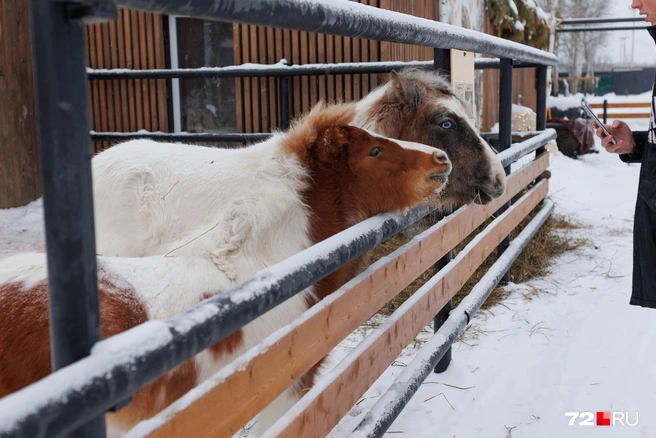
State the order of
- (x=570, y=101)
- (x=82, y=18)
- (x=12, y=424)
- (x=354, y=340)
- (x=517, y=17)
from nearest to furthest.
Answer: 1. (x=12, y=424)
2. (x=82, y=18)
3. (x=354, y=340)
4. (x=517, y=17)
5. (x=570, y=101)

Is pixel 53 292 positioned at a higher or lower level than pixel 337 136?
lower

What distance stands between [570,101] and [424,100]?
619 inches

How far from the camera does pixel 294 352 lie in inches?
70.8

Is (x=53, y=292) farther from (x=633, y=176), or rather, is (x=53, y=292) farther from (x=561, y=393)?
(x=633, y=176)

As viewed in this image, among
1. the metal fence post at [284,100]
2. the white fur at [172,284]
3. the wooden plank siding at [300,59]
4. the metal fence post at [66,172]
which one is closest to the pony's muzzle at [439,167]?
the white fur at [172,284]

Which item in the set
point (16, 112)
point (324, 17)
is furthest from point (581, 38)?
point (324, 17)

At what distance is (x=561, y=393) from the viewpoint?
3516mm

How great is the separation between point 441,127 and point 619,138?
90cm

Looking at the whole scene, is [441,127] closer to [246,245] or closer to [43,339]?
[246,245]

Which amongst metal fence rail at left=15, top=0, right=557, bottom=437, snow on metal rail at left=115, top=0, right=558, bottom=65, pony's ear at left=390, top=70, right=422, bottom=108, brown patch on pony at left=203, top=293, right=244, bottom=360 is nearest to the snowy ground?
brown patch on pony at left=203, top=293, right=244, bottom=360

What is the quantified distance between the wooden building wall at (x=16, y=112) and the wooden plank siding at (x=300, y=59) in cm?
250

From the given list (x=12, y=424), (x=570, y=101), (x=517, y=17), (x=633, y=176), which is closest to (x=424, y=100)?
(x=12, y=424)

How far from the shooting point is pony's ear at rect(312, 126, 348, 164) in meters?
2.58

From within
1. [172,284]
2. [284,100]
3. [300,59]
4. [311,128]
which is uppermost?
[300,59]
